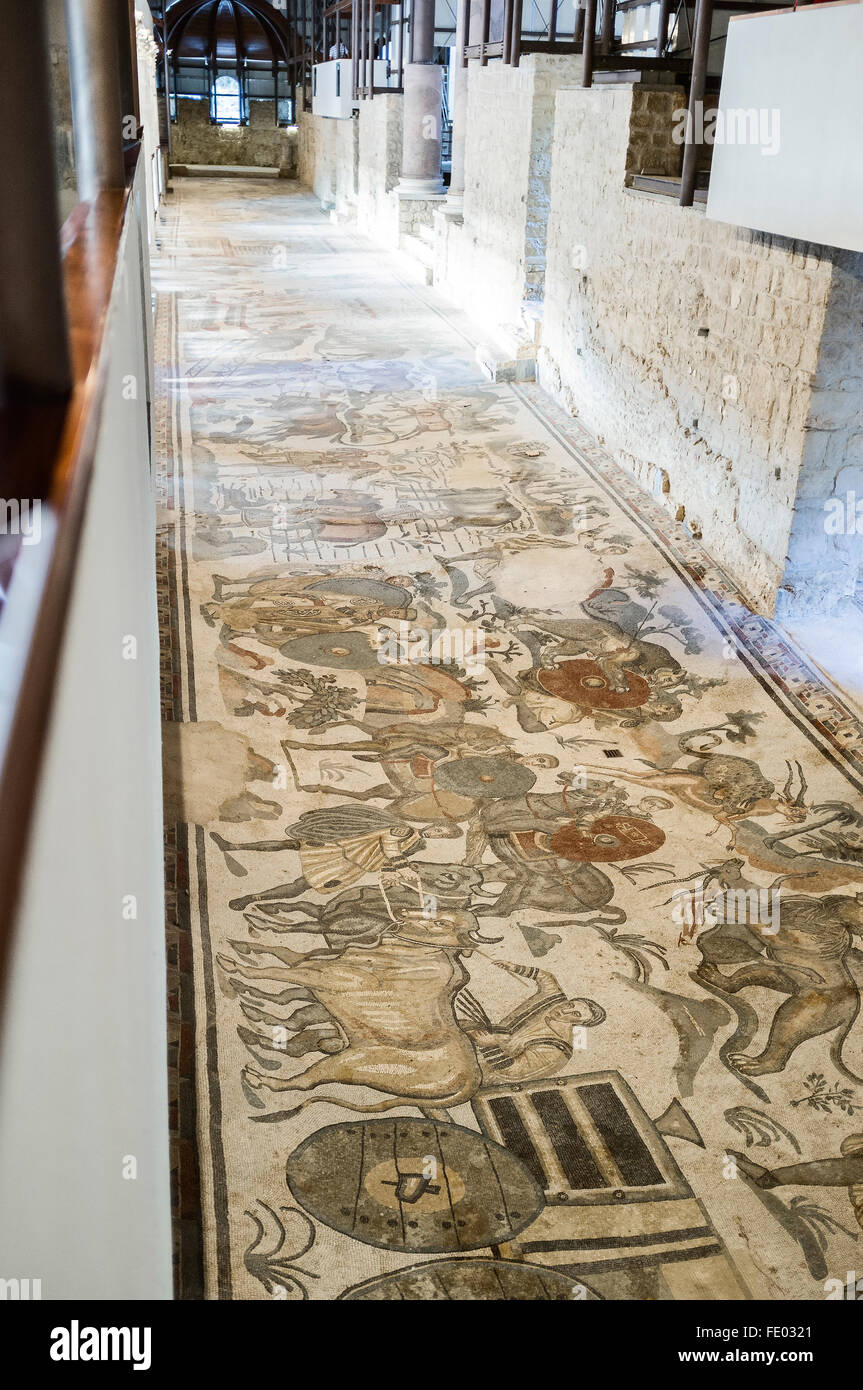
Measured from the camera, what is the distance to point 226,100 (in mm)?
34344

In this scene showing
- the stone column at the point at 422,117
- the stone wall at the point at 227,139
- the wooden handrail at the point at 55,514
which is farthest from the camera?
the stone wall at the point at 227,139

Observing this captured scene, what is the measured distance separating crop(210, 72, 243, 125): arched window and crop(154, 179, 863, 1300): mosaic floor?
32.5m

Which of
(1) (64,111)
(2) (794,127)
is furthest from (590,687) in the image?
(1) (64,111)

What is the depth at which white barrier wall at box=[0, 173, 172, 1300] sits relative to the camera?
1.90ft

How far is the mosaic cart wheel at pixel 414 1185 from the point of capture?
7.87ft

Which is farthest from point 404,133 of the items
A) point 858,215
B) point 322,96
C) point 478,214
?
point 858,215

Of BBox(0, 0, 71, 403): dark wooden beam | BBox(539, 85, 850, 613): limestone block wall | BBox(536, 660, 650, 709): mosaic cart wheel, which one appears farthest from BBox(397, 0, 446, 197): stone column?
BBox(0, 0, 71, 403): dark wooden beam

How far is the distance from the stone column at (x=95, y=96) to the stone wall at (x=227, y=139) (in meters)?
31.2

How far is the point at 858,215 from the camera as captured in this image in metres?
4.13

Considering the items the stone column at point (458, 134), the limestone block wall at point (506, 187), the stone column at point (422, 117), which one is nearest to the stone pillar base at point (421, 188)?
the stone column at point (422, 117)

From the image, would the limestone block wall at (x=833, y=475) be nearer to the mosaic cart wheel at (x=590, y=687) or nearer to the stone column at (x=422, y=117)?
the mosaic cart wheel at (x=590, y=687)

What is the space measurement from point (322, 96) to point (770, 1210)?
1050 inches

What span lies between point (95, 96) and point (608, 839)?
12.6 feet
